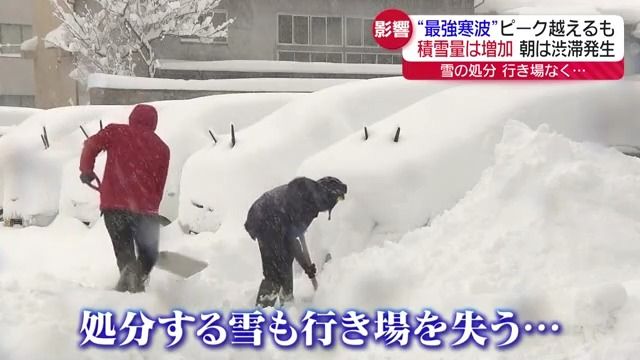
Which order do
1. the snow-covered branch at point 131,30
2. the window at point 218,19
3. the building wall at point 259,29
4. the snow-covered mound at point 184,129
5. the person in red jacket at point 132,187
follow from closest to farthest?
the person in red jacket at point 132,187
the snow-covered mound at point 184,129
the snow-covered branch at point 131,30
the building wall at point 259,29
the window at point 218,19

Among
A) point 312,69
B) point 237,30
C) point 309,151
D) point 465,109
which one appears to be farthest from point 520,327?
point 237,30

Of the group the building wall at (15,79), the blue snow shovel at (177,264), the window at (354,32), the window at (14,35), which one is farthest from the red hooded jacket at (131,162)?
the window at (14,35)

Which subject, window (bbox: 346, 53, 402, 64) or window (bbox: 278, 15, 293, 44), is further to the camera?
window (bbox: 346, 53, 402, 64)

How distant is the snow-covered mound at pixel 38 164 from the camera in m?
8.83

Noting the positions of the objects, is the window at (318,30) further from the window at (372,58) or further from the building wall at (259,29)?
the window at (372,58)

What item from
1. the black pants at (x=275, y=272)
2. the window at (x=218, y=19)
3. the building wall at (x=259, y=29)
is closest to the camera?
the black pants at (x=275, y=272)

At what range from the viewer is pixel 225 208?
618 centimetres

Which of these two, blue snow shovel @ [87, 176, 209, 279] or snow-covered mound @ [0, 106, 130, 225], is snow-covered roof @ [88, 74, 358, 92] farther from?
blue snow shovel @ [87, 176, 209, 279]

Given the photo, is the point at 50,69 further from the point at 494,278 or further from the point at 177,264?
the point at 494,278

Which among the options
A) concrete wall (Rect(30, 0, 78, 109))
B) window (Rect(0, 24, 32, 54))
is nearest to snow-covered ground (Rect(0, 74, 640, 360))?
concrete wall (Rect(30, 0, 78, 109))

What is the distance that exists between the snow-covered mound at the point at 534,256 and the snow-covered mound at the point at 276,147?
1.37 m

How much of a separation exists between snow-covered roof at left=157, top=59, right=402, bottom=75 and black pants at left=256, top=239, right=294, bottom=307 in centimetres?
1188

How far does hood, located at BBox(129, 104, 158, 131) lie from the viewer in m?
4.56

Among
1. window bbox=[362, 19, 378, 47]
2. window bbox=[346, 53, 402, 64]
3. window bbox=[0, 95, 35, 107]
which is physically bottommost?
window bbox=[0, 95, 35, 107]
